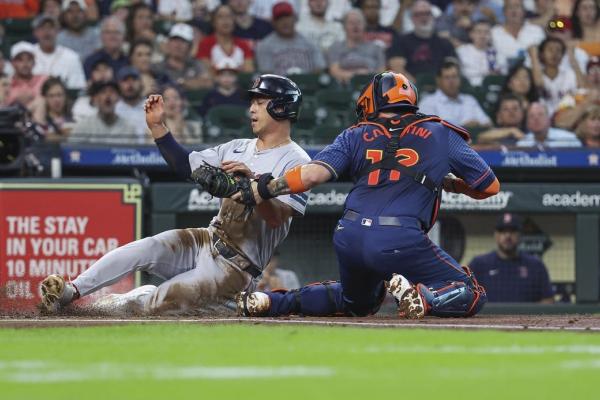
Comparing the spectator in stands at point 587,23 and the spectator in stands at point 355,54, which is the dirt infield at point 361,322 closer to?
the spectator in stands at point 355,54

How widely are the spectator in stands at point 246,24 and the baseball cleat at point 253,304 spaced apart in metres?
7.11

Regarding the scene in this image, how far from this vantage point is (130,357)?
4645mm

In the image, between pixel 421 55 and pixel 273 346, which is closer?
pixel 273 346

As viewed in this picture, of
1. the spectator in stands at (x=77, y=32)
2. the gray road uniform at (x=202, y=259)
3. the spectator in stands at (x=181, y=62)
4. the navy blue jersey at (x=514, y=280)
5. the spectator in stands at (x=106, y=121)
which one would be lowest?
the navy blue jersey at (x=514, y=280)

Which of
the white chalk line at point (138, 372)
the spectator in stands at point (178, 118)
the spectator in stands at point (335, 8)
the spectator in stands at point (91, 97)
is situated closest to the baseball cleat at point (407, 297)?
the white chalk line at point (138, 372)

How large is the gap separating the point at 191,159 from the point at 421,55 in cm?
664

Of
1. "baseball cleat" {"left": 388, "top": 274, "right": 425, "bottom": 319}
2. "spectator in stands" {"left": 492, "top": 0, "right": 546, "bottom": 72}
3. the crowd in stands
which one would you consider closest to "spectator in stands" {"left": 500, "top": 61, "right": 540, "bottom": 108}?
the crowd in stands

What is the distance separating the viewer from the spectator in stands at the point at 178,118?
12633mm

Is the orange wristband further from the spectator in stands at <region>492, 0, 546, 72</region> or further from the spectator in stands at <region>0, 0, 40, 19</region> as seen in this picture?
the spectator in stands at <region>0, 0, 40, 19</region>

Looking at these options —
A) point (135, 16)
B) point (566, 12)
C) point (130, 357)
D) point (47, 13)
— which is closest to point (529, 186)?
point (566, 12)

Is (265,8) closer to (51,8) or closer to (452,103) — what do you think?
(51,8)

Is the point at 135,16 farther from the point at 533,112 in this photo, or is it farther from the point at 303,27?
the point at 533,112

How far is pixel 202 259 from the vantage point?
24.4 feet

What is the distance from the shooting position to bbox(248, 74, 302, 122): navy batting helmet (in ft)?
24.6
